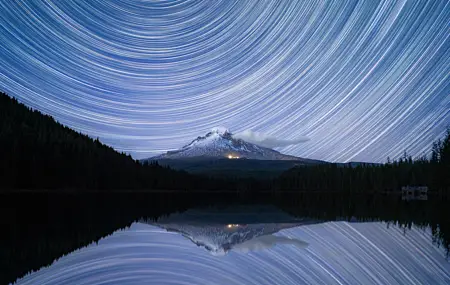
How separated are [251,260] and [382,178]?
504 ft

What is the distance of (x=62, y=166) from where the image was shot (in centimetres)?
10750

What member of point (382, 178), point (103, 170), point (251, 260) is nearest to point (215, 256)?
point (251, 260)

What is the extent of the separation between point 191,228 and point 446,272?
1599cm

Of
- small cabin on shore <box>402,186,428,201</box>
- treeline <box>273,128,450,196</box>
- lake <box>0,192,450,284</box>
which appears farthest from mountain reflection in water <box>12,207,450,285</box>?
small cabin on shore <box>402,186,428,201</box>

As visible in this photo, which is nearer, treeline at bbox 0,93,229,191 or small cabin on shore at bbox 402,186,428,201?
treeline at bbox 0,93,229,191

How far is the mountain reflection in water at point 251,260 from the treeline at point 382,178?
10014 cm

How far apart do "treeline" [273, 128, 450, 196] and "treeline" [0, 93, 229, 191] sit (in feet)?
151

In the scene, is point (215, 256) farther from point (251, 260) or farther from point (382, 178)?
point (382, 178)

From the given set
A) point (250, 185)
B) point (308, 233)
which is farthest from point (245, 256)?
point (250, 185)

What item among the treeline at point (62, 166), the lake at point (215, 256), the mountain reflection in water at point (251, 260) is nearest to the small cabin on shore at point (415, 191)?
the treeline at point (62, 166)

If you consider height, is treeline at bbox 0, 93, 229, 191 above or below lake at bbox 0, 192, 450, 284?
above

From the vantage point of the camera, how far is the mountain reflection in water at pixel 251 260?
514 inches

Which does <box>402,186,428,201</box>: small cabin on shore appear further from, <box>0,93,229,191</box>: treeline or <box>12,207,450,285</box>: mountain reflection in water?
<box>12,207,450,285</box>: mountain reflection in water

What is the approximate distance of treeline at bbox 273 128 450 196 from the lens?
11863cm
